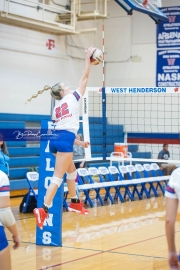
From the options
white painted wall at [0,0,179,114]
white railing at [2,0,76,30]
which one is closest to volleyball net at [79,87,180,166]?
white painted wall at [0,0,179,114]

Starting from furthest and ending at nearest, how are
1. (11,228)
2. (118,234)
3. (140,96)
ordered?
(140,96), (118,234), (11,228)

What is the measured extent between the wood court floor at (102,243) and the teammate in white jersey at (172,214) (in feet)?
10.8

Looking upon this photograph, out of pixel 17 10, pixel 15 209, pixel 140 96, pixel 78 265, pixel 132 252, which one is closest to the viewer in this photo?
pixel 78 265

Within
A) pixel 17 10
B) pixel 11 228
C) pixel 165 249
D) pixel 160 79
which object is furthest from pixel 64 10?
pixel 11 228

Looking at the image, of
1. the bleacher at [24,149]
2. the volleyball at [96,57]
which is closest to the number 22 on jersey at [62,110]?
the volleyball at [96,57]

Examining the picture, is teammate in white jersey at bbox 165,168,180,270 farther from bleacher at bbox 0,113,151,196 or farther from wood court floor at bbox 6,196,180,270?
bleacher at bbox 0,113,151,196

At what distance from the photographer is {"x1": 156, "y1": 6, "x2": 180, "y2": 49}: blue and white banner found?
19.3 meters

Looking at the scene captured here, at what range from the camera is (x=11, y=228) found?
4.11m

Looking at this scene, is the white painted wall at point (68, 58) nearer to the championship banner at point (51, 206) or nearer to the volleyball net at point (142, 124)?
the volleyball net at point (142, 124)

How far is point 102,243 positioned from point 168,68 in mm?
12324

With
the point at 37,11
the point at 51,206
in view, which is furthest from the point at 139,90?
the point at 37,11

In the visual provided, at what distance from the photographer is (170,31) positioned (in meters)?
19.4

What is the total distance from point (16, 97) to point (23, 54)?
4.56 feet

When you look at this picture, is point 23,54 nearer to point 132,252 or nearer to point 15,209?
point 15,209
